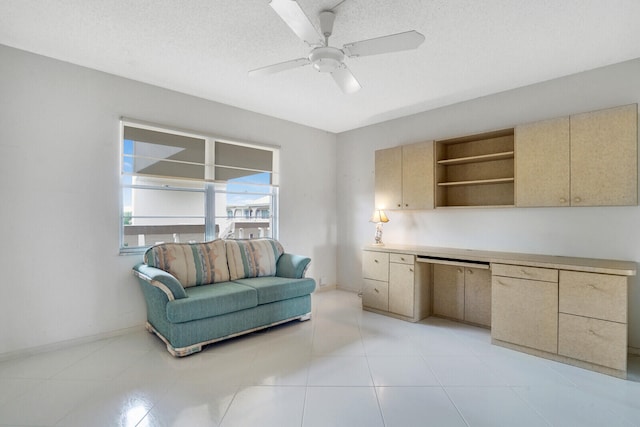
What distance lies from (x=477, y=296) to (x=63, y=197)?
429 centimetres

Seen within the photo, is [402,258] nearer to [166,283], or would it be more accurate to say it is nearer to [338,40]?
[338,40]

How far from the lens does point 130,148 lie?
3152mm

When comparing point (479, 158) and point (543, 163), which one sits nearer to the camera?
point (543, 163)

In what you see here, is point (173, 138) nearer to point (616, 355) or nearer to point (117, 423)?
point (117, 423)

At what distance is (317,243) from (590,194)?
3.30 metres

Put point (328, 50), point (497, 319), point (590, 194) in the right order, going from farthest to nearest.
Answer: point (497, 319), point (590, 194), point (328, 50)

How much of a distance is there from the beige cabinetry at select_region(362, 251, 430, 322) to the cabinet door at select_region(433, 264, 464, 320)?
141 millimetres

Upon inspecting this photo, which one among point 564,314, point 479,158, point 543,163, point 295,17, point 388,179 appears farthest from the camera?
point 388,179

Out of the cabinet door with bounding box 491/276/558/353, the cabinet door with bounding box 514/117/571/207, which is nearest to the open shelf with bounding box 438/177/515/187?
the cabinet door with bounding box 514/117/571/207

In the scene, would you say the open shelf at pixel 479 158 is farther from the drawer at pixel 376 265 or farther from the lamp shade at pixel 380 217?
the drawer at pixel 376 265

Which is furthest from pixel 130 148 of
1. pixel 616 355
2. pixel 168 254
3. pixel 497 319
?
pixel 616 355

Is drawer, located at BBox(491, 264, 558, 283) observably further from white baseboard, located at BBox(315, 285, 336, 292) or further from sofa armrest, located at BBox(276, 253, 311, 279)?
white baseboard, located at BBox(315, 285, 336, 292)

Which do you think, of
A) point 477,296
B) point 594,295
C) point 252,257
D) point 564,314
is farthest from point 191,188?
point 594,295

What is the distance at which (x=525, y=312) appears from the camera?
8.70ft
